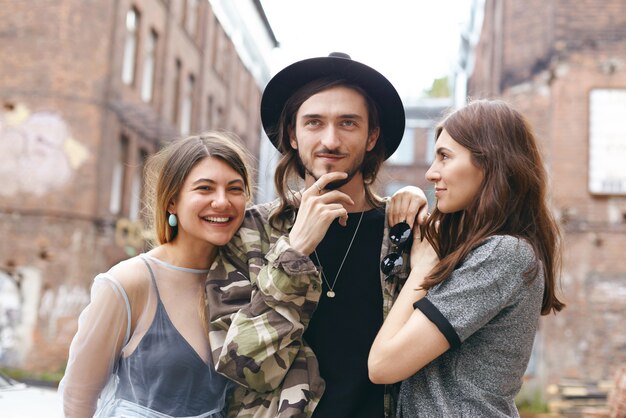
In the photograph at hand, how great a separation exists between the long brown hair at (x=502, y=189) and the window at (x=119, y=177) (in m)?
16.8

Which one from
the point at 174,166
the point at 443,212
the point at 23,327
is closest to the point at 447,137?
the point at 443,212

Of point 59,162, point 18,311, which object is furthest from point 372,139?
point 59,162

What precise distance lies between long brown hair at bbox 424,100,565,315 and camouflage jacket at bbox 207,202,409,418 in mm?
427

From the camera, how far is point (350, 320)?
9.64ft

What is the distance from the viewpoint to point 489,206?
2533 mm

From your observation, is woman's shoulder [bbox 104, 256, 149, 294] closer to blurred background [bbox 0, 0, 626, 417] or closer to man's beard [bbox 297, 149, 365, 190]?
man's beard [bbox 297, 149, 365, 190]

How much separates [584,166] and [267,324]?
12.1m

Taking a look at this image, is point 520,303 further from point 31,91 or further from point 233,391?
point 31,91

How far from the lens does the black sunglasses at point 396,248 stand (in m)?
2.87

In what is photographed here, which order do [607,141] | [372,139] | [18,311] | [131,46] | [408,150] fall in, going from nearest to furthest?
[372,139], [607,141], [18,311], [131,46], [408,150]

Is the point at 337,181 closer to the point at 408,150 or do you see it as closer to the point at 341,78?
the point at 341,78

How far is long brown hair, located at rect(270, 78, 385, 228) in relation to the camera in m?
3.11

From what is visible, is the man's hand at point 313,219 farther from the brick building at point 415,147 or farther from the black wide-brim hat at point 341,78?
the brick building at point 415,147

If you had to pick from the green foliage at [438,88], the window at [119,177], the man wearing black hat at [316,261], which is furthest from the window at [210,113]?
the green foliage at [438,88]
